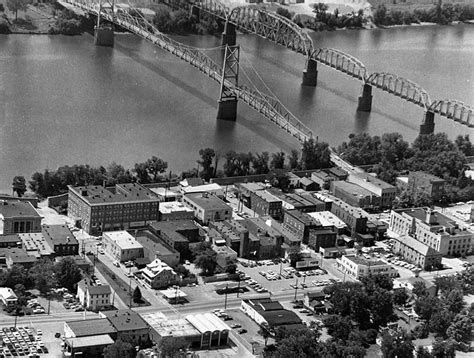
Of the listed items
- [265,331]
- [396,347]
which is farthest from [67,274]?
[396,347]

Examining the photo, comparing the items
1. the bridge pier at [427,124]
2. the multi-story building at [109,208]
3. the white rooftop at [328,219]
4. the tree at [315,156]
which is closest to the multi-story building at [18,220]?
the multi-story building at [109,208]

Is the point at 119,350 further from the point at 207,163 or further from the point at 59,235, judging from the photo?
the point at 207,163

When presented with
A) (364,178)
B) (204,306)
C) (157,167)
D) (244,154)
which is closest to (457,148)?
(364,178)

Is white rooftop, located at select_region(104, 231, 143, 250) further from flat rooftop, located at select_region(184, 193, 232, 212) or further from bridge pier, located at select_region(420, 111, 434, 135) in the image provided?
bridge pier, located at select_region(420, 111, 434, 135)

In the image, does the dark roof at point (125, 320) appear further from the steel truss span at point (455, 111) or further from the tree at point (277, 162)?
the steel truss span at point (455, 111)

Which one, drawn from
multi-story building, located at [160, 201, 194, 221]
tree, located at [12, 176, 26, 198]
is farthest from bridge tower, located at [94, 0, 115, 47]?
multi-story building, located at [160, 201, 194, 221]

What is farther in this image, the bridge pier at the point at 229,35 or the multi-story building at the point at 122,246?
the bridge pier at the point at 229,35
